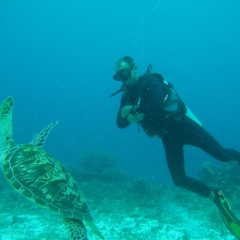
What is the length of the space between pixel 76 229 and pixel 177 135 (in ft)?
8.32

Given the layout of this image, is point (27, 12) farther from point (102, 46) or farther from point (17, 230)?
point (17, 230)

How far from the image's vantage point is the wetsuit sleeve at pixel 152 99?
14.1 ft

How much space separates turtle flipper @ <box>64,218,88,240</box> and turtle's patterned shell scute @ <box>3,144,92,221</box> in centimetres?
Answer: 13

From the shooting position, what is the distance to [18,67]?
408 feet

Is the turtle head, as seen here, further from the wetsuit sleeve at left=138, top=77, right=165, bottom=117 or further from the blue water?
the blue water

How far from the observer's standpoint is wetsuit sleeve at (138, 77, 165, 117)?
4301 millimetres

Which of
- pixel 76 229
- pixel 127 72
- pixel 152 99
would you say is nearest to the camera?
pixel 76 229

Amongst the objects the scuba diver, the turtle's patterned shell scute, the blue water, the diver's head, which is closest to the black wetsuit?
the scuba diver

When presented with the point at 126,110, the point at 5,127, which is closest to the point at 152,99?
the point at 126,110

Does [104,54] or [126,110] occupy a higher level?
[104,54]

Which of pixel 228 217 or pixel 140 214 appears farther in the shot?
pixel 140 214

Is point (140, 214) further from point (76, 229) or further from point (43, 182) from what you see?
point (43, 182)

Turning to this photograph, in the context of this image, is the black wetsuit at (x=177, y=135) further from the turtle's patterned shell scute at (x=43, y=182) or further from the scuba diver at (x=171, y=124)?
the turtle's patterned shell scute at (x=43, y=182)

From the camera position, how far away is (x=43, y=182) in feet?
11.7
